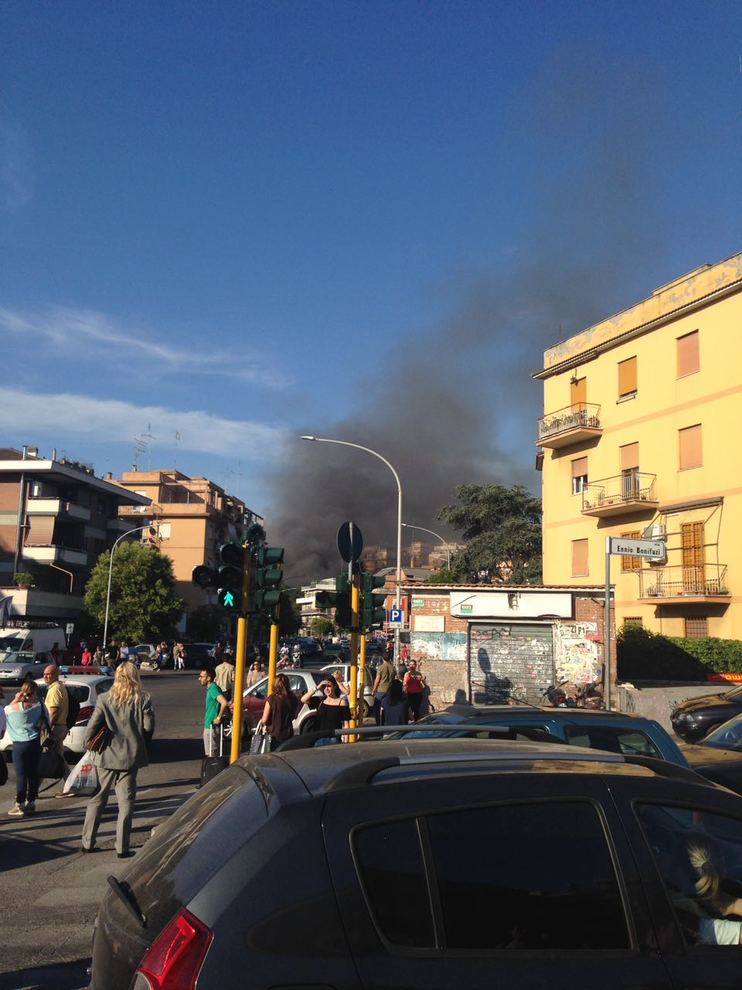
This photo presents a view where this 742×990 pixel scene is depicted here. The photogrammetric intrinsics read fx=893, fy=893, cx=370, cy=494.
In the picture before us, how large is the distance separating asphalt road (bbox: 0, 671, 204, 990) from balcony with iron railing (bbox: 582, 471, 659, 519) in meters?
22.7

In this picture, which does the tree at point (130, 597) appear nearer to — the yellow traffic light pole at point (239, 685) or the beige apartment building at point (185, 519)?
the beige apartment building at point (185, 519)

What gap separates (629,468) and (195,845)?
32338mm

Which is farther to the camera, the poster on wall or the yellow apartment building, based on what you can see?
the yellow apartment building

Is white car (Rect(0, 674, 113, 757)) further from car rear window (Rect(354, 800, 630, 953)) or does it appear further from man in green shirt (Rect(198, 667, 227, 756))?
car rear window (Rect(354, 800, 630, 953))

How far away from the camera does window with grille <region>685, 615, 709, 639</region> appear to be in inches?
1180

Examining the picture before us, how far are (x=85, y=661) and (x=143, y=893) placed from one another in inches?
1401

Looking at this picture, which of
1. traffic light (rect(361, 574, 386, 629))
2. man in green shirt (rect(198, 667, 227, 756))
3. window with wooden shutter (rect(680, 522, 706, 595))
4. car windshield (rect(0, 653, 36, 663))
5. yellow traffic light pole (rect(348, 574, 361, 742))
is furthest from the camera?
car windshield (rect(0, 653, 36, 663))

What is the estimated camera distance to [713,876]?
2680 millimetres

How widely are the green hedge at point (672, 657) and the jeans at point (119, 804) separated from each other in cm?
2330

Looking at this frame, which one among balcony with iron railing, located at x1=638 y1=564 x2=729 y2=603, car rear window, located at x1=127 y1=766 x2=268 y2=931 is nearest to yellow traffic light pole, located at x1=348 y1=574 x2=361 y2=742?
car rear window, located at x1=127 y1=766 x2=268 y2=931

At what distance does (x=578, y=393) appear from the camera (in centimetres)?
3594

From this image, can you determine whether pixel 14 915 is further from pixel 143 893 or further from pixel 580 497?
pixel 580 497

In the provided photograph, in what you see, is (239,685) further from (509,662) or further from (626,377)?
(626,377)

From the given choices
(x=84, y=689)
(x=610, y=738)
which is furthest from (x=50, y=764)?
(x=610, y=738)
